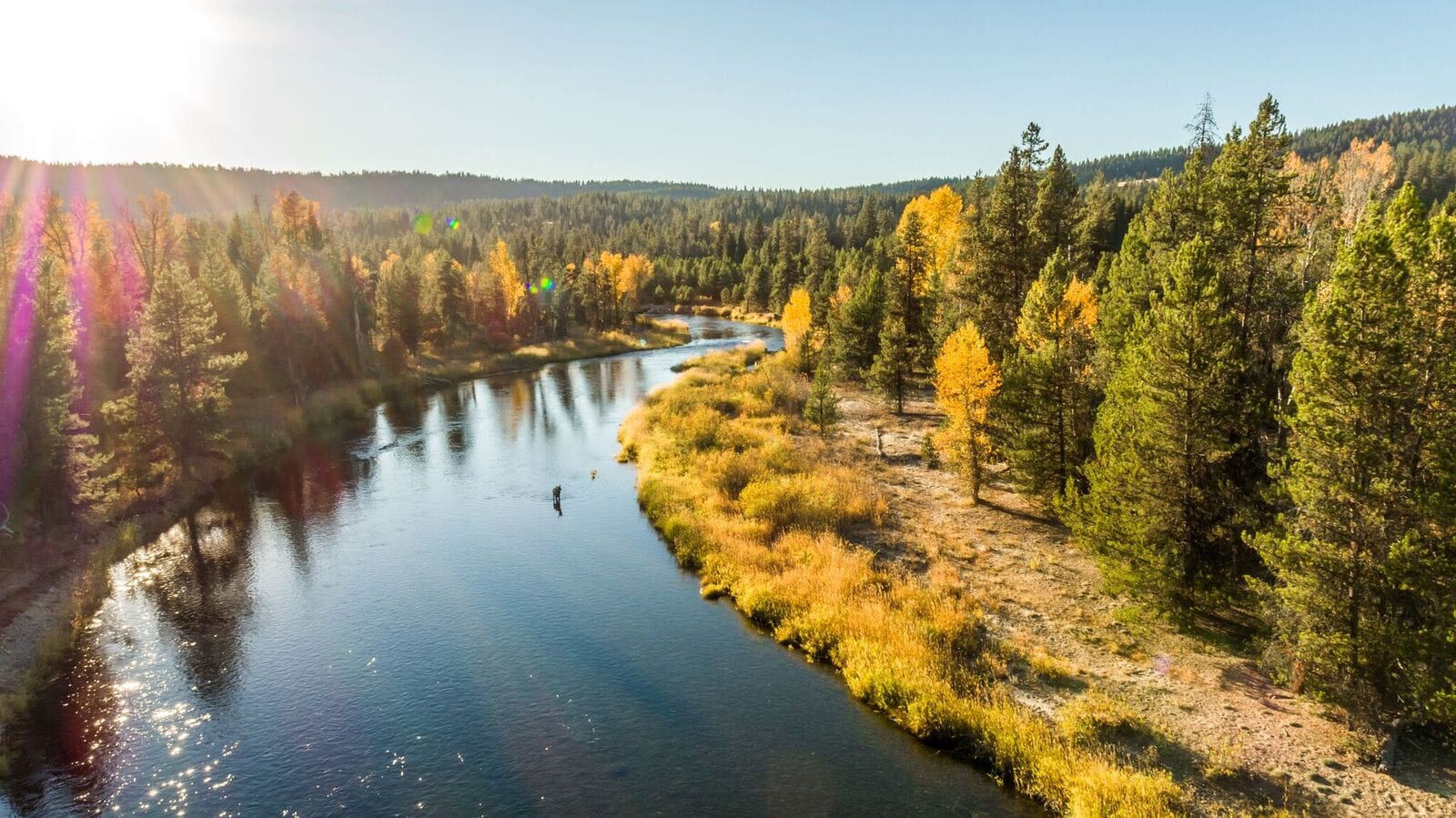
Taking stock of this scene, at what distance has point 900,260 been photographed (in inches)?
2372

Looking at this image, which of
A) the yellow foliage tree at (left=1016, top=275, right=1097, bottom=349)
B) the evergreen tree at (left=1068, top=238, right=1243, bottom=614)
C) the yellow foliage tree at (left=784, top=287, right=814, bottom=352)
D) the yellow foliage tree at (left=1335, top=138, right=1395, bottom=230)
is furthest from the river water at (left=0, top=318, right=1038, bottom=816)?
the yellow foliage tree at (left=1335, top=138, right=1395, bottom=230)

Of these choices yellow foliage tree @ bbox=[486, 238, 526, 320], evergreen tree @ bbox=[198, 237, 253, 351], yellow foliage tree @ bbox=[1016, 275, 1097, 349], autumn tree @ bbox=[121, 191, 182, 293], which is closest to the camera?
yellow foliage tree @ bbox=[1016, 275, 1097, 349]

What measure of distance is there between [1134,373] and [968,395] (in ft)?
43.0

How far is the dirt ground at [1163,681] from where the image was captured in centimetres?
1577

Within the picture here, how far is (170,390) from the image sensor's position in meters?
41.0

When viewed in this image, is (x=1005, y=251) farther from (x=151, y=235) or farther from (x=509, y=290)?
(x=509, y=290)

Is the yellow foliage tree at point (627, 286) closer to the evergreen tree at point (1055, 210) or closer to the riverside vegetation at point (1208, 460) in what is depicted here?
the evergreen tree at point (1055, 210)

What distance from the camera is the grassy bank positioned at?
1758 centimetres

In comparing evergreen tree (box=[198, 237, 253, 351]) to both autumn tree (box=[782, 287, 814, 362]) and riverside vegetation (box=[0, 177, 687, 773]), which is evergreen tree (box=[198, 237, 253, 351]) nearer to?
riverside vegetation (box=[0, 177, 687, 773])

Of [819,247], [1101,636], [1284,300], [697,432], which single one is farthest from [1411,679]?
[819,247]

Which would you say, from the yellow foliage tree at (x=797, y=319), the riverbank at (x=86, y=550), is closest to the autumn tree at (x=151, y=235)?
the riverbank at (x=86, y=550)

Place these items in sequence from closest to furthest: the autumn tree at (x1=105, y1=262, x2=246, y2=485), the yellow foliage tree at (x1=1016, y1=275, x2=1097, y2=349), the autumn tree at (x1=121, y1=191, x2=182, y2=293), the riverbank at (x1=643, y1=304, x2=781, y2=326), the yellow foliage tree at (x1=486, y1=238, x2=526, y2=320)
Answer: the yellow foliage tree at (x1=1016, y1=275, x2=1097, y2=349)
the autumn tree at (x1=105, y1=262, x2=246, y2=485)
the autumn tree at (x1=121, y1=191, x2=182, y2=293)
the yellow foliage tree at (x1=486, y1=238, x2=526, y2=320)
the riverbank at (x1=643, y1=304, x2=781, y2=326)

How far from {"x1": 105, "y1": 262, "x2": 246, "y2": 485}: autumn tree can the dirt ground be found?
131 feet

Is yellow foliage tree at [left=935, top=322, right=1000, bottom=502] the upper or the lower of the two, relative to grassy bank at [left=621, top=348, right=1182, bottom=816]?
upper
